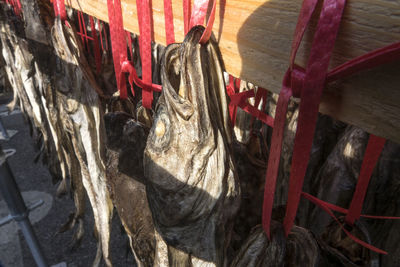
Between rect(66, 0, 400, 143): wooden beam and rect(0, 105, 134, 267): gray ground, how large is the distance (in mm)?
1377

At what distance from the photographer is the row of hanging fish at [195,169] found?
486 millimetres

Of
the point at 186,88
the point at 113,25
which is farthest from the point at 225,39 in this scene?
the point at 113,25

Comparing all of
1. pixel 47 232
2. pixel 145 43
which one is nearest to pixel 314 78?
pixel 145 43

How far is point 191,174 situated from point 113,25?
0.52 metres

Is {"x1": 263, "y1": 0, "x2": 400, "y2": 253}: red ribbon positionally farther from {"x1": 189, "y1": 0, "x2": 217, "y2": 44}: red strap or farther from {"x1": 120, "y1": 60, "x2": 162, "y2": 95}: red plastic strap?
{"x1": 120, "y1": 60, "x2": 162, "y2": 95}: red plastic strap

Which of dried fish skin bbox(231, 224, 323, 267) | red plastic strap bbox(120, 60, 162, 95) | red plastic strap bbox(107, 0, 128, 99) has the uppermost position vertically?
red plastic strap bbox(107, 0, 128, 99)

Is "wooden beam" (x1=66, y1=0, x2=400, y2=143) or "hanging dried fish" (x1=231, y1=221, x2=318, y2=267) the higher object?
"wooden beam" (x1=66, y1=0, x2=400, y2=143)

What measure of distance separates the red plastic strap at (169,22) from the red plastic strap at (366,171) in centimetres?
44

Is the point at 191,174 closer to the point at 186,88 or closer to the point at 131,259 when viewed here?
the point at 186,88

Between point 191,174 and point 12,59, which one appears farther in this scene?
point 12,59

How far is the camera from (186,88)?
0.48m

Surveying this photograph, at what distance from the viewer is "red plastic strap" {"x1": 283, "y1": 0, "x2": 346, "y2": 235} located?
31 centimetres

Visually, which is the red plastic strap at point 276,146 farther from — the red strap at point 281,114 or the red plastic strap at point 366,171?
the red plastic strap at point 366,171

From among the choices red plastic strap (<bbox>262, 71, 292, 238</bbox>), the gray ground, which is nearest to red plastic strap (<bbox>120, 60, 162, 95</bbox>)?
Result: red plastic strap (<bbox>262, 71, 292, 238</bbox>)
